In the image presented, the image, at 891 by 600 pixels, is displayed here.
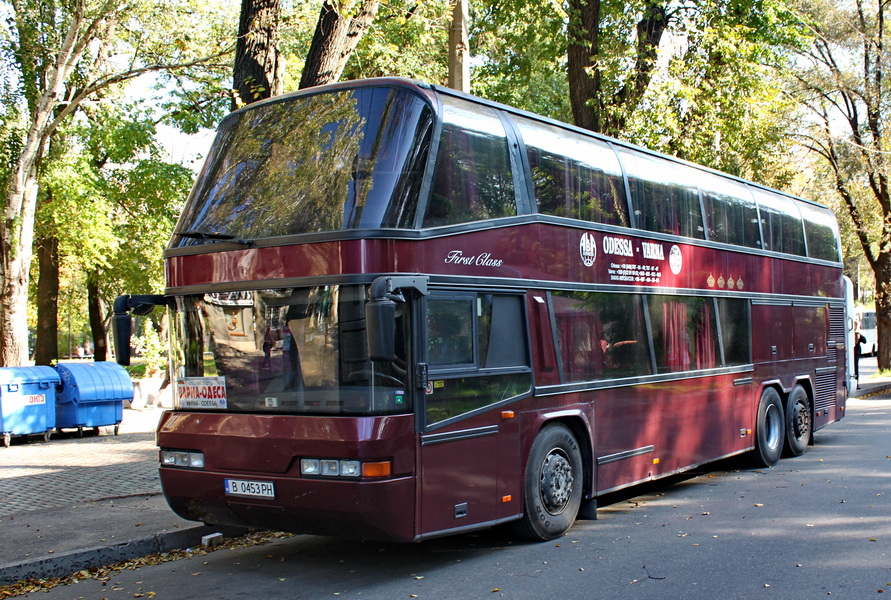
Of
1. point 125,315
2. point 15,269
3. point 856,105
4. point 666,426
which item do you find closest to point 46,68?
point 15,269

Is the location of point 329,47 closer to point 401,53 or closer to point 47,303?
point 401,53

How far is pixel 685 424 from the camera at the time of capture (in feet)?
35.0

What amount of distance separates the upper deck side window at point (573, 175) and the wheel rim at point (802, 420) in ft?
19.1

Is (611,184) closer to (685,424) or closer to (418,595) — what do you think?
(685,424)

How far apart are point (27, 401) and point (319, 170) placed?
1116cm

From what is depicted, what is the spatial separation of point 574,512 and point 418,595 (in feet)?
7.93

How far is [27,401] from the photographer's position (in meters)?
16.0

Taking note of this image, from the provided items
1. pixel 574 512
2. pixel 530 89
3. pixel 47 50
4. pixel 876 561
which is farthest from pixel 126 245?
pixel 876 561

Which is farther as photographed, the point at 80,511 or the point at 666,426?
the point at 666,426

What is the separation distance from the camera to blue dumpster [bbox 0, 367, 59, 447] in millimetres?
15656

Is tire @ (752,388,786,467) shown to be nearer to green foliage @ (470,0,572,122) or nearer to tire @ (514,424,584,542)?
tire @ (514,424,584,542)

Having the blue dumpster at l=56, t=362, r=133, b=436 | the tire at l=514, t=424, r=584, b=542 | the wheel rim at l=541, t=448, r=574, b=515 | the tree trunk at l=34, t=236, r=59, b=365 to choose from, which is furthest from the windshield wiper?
the tree trunk at l=34, t=236, r=59, b=365

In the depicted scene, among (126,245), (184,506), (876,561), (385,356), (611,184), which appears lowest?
(876,561)

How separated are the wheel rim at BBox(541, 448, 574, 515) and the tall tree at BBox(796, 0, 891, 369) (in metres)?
22.4
